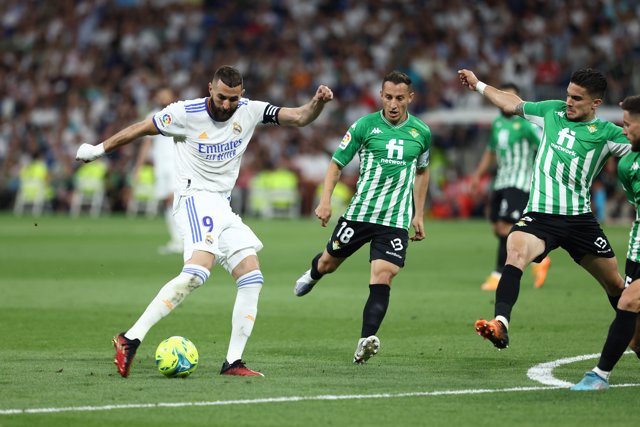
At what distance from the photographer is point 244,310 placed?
9188mm

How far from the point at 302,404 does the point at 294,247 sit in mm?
15538

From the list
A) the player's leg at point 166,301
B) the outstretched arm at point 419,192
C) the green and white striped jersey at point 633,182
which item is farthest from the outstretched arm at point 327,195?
the green and white striped jersey at point 633,182

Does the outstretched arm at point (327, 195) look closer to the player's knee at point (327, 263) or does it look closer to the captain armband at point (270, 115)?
the captain armband at point (270, 115)

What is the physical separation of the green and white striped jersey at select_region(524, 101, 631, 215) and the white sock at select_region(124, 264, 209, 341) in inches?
108

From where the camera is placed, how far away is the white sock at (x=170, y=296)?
8.94 metres

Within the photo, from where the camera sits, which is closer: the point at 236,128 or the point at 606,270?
the point at 236,128

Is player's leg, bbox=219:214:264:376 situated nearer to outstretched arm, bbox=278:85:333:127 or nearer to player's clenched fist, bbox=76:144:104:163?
outstretched arm, bbox=278:85:333:127

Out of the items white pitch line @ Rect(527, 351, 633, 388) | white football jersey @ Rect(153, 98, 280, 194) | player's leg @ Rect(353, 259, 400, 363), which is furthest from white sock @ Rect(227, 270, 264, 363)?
white pitch line @ Rect(527, 351, 633, 388)

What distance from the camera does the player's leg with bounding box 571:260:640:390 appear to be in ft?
26.9

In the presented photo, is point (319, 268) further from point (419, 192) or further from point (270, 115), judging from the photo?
point (270, 115)

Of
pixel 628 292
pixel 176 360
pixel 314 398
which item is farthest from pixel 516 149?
pixel 314 398

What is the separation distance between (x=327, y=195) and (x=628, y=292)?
2714 millimetres

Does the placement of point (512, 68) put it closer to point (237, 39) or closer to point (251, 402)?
point (237, 39)

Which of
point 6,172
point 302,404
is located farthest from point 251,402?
point 6,172
